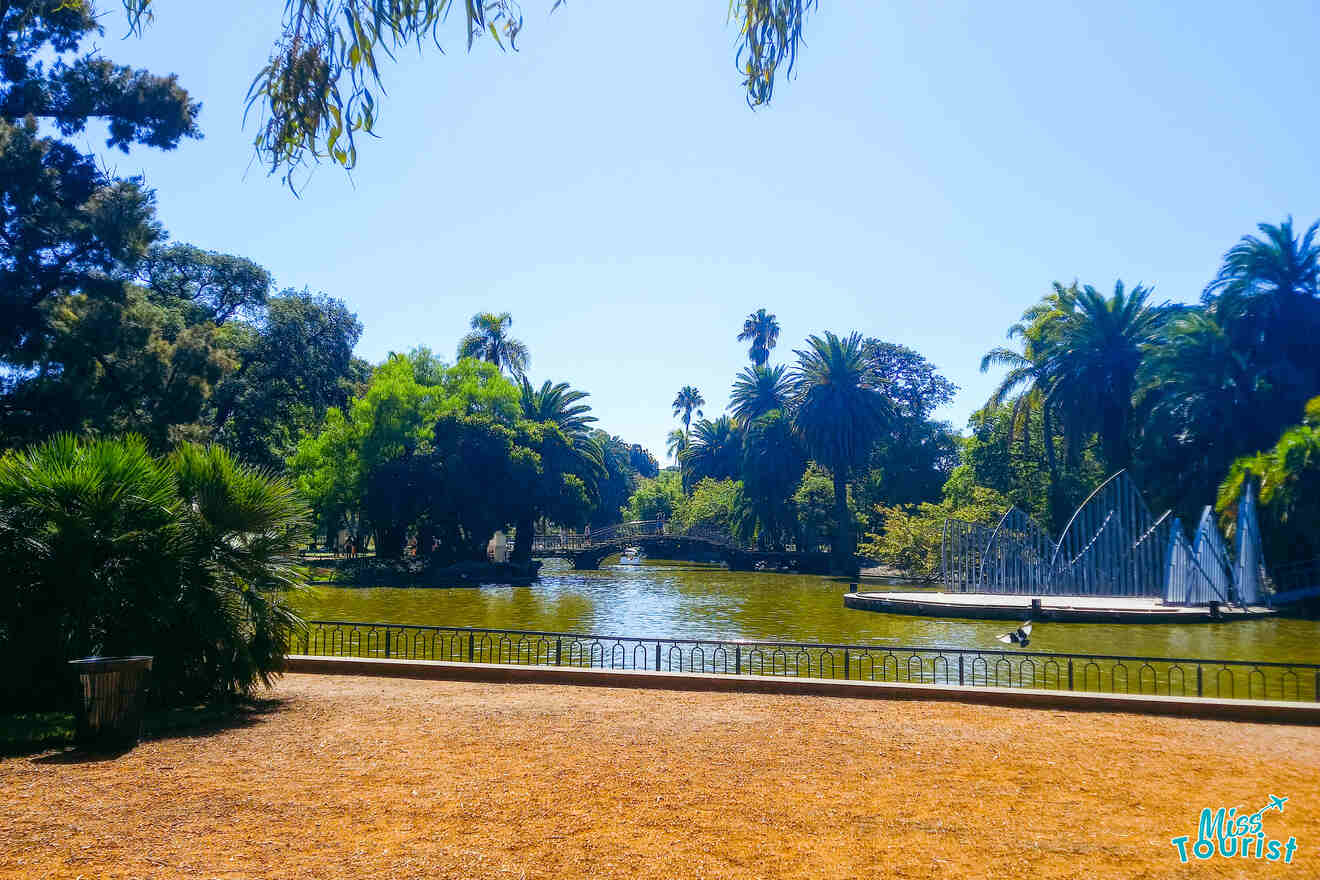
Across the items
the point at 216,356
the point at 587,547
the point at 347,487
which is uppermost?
the point at 216,356

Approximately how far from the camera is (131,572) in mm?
9922

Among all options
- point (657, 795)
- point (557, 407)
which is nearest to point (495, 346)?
point (557, 407)

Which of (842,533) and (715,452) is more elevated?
(715,452)

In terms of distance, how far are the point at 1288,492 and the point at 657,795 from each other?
107 ft

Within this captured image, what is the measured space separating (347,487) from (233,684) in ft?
132

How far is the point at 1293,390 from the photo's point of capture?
38.8 m

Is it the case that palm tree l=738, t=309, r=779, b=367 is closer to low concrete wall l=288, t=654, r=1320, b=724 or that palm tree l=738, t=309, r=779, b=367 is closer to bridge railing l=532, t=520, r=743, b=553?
bridge railing l=532, t=520, r=743, b=553

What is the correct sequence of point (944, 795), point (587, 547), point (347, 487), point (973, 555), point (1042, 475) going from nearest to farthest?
1. point (944, 795)
2. point (973, 555)
3. point (347, 487)
4. point (1042, 475)
5. point (587, 547)

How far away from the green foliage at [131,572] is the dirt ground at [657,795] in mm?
1199

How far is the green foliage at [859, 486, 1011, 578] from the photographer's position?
43.4 metres

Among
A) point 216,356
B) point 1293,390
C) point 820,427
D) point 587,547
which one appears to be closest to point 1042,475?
point 820,427

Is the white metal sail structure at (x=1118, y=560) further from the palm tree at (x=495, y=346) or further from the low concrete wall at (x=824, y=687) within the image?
the palm tree at (x=495, y=346)

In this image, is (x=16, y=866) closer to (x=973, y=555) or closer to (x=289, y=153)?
(x=289, y=153)

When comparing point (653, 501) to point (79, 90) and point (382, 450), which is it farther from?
point (79, 90)
